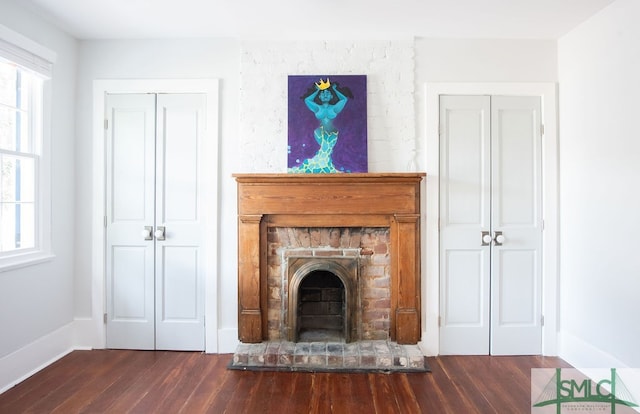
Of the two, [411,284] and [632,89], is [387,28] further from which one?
[411,284]

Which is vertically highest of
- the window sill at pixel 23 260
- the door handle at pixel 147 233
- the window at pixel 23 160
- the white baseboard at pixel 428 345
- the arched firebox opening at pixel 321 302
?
the window at pixel 23 160

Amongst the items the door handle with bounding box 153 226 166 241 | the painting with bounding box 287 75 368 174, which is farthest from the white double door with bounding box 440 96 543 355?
the door handle with bounding box 153 226 166 241

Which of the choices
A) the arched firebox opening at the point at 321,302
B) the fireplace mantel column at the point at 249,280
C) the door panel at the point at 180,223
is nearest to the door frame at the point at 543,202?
the arched firebox opening at the point at 321,302

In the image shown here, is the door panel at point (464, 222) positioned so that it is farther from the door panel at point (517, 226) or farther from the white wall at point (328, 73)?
the white wall at point (328, 73)

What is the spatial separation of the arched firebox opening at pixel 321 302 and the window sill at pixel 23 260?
6.65ft

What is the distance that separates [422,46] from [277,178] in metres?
1.67

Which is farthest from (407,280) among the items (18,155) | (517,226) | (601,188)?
(18,155)

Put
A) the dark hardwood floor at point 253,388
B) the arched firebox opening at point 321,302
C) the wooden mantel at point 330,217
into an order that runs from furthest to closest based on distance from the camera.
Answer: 1. the arched firebox opening at point 321,302
2. the wooden mantel at point 330,217
3. the dark hardwood floor at point 253,388

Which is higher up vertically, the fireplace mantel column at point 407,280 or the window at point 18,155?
the window at point 18,155

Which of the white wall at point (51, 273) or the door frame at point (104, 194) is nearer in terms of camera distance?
the white wall at point (51, 273)

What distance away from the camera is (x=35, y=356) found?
8.32ft

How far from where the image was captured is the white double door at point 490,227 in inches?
112

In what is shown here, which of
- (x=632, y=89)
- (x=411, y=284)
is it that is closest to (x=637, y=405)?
(x=411, y=284)

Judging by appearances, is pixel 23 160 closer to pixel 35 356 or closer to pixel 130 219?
pixel 130 219
